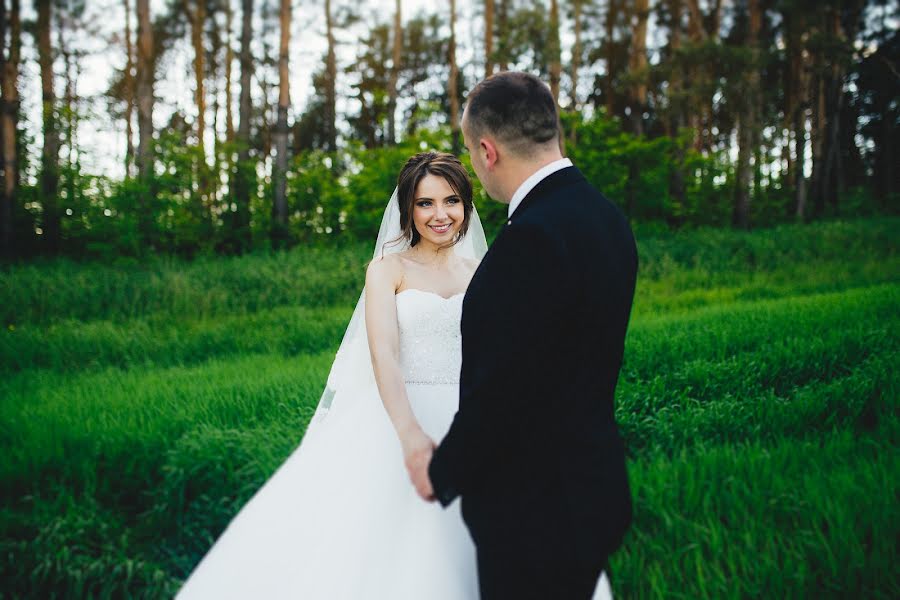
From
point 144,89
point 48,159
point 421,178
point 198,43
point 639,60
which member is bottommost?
point 421,178

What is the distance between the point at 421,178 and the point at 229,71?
73.6ft

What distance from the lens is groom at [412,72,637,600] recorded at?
1271 mm

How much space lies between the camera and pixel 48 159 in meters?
14.2

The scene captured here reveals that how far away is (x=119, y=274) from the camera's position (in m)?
10.6

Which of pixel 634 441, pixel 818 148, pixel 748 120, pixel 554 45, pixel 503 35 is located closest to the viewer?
pixel 634 441

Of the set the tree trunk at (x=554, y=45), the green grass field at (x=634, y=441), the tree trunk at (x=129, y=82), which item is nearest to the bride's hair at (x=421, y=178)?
the green grass field at (x=634, y=441)

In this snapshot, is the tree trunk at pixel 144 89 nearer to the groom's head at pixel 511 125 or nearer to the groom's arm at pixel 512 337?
the groom's head at pixel 511 125

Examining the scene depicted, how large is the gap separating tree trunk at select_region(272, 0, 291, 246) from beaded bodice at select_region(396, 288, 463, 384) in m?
13.4

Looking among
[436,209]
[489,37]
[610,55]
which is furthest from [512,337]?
[610,55]

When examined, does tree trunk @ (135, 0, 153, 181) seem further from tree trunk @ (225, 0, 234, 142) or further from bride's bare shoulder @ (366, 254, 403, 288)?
bride's bare shoulder @ (366, 254, 403, 288)

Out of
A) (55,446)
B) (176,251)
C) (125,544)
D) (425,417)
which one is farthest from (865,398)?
(176,251)

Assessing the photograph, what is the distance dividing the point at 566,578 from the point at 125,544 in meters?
2.69

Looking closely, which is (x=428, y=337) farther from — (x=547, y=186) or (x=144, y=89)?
(x=144, y=89)

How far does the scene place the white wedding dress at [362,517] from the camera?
2033mm
